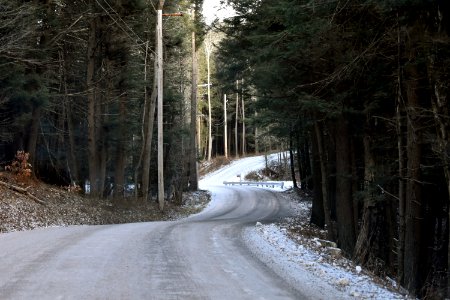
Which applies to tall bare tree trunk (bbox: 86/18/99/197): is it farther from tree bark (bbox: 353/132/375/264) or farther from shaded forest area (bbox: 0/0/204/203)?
tree bark (bbox: 353/132/375/264)

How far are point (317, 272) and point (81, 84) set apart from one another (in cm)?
1880

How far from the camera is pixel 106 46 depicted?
78.0 ft

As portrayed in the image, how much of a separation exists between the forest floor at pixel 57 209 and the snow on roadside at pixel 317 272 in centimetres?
713

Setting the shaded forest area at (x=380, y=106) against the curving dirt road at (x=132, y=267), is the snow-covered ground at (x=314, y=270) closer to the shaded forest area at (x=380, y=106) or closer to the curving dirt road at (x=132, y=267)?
the curving dirt road at (x=132, y=267)

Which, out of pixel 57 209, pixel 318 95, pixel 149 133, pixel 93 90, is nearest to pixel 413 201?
pixel 318 95

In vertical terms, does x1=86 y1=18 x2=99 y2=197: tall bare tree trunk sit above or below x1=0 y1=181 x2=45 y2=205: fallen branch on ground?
above

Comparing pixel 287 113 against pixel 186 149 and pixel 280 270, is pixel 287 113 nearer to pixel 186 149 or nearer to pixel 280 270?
pixel 280 270

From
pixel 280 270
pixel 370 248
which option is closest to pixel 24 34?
pixel 280 270

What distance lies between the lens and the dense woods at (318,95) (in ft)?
33.3

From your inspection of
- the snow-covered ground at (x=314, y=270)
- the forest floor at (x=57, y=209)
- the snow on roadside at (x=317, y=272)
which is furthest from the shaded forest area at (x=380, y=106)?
the forest floor at (x=57, y=209)

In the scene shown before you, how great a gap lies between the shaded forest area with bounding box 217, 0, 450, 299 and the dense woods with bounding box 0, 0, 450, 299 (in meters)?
0.05

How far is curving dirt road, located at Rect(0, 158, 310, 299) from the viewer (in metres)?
6.21

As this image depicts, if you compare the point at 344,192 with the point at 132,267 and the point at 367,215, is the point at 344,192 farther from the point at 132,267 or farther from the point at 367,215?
the point at 132,267

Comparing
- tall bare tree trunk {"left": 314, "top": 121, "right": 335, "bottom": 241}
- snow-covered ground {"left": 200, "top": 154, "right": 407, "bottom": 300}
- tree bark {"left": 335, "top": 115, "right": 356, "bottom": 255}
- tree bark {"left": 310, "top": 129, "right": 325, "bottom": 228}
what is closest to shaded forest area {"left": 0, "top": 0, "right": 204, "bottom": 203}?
snow-covered ground {"left": 200, "top": 154, "right": 407, "bottom": 300}
